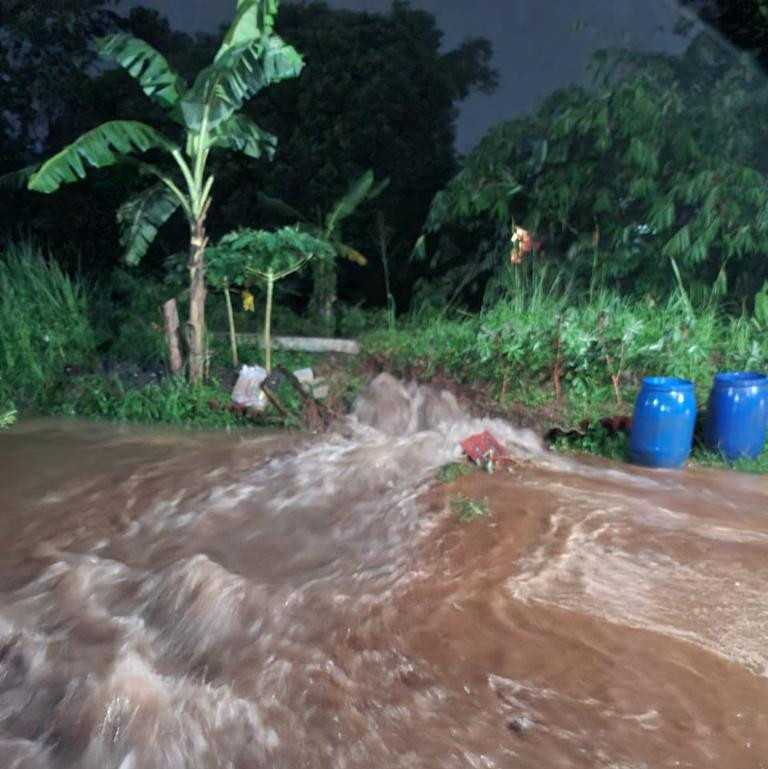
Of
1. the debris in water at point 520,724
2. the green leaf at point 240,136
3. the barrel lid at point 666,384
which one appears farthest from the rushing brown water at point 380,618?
the green leaf at point 240,136

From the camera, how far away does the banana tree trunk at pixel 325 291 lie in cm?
1034

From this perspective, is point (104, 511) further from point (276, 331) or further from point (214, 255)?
point (276, 331)

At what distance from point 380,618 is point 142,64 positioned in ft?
20.2

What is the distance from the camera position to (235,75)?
23.1 ft

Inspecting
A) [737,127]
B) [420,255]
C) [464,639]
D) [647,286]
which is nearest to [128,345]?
[420,255]

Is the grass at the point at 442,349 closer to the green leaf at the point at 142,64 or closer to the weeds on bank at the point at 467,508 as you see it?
the weeds on bank at the point at 467,508

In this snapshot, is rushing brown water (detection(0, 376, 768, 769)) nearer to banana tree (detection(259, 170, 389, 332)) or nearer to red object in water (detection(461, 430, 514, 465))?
red object in water (detection(461, 430, 514, 465))

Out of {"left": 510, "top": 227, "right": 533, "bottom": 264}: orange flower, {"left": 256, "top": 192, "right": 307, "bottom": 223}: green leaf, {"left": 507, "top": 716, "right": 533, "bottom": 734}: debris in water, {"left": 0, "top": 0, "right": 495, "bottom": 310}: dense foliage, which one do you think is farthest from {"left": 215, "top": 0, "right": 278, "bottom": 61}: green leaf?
{"left": 507, "top": 716, "right": 533, "bottom": 734}: debris in water

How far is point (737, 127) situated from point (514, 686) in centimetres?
769

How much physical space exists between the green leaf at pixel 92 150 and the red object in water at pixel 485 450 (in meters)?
4.26

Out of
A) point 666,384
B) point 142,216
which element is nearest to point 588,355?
point 666,384

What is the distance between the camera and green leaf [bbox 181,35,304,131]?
6967 mm

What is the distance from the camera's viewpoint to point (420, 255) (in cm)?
1048

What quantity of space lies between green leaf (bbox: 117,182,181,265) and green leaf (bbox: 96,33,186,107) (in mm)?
1045
